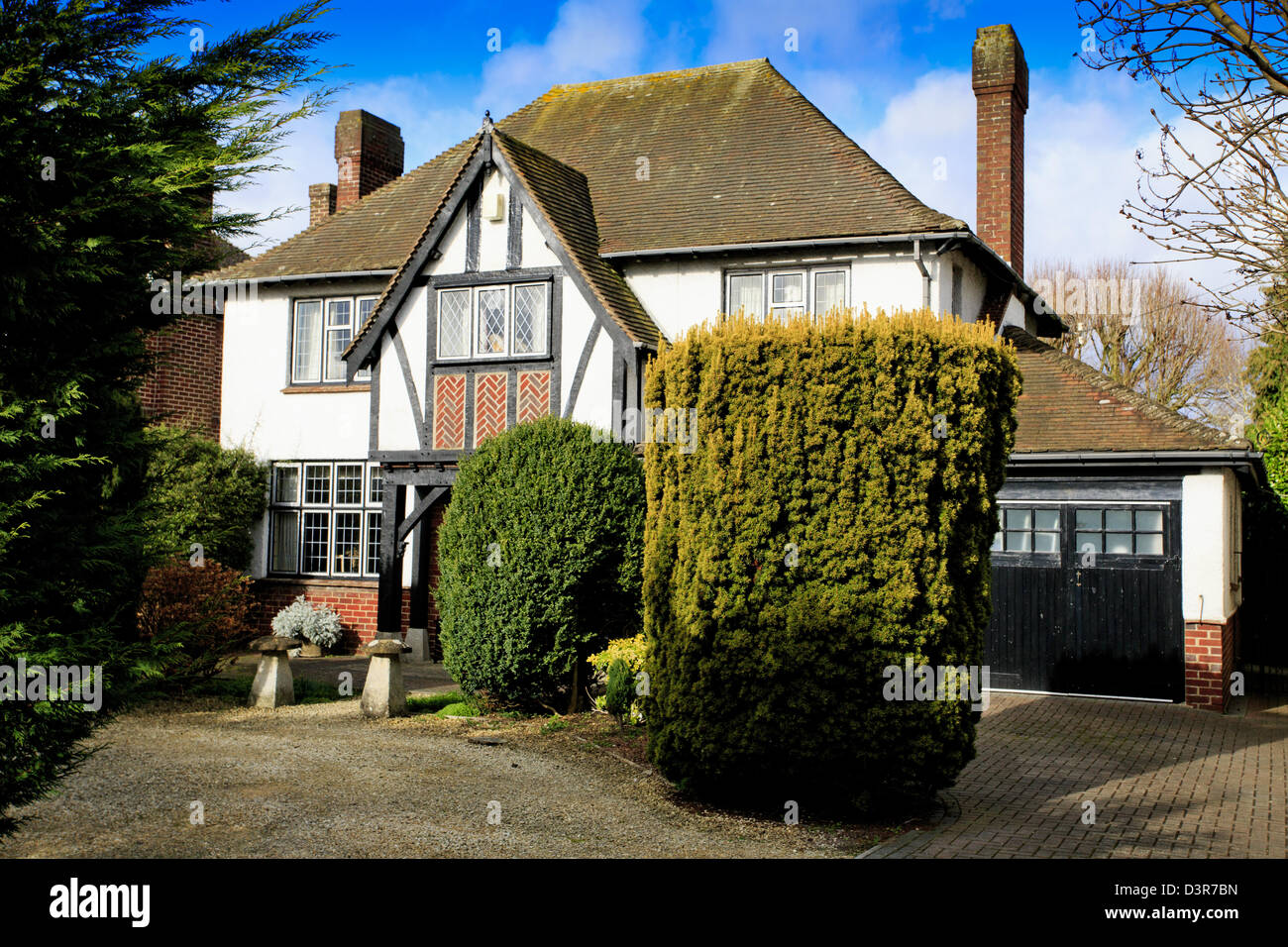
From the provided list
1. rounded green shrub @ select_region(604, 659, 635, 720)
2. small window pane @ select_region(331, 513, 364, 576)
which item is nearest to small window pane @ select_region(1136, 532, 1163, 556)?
rounded green shrub @ select_region(604, 659, 635, 720)

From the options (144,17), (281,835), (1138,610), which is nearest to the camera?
(144,17)

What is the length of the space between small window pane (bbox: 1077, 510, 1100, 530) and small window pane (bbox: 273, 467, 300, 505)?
40.5 ft

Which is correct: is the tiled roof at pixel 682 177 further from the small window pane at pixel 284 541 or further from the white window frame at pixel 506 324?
the small window pane at pixel 284 541

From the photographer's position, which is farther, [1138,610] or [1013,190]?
[1013,190]

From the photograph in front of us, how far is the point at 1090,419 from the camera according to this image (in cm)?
1441

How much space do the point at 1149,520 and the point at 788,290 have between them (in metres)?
5.80

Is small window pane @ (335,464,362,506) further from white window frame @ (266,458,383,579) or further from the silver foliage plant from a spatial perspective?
the silver foliage plant

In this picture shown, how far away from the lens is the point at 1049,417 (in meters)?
A: 14.7

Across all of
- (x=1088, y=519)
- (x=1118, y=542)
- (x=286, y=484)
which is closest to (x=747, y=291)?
(x=1088, y=519)

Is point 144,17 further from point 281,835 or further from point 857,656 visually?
point 857,656

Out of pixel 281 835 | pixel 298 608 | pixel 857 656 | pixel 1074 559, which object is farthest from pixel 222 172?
pixel 298 608

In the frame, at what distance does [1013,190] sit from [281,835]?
1531 centimetres

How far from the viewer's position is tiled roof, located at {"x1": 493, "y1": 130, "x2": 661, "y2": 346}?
1540 cm

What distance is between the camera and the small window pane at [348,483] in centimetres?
1817
